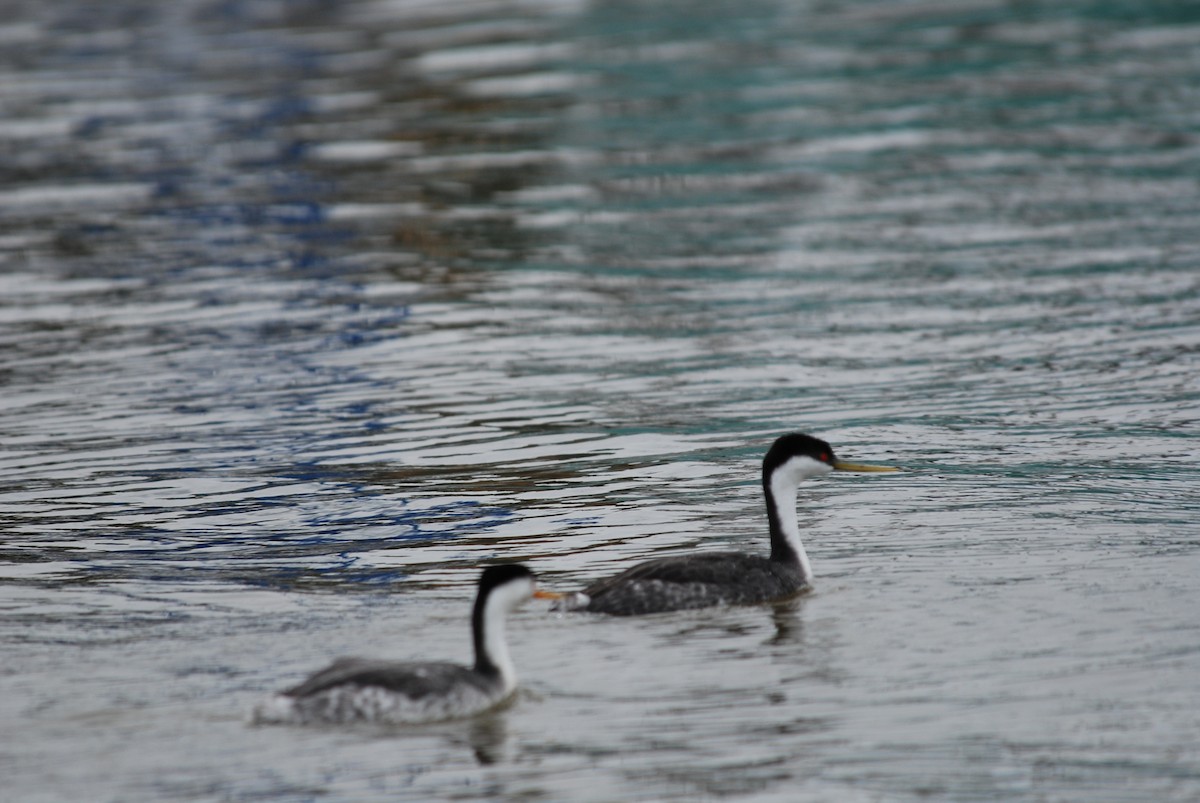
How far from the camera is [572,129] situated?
36.3m

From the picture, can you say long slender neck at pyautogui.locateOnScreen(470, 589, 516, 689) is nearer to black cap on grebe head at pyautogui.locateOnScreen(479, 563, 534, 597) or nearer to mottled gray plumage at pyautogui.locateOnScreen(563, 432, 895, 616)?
black cap on grebe head at pyautogui.locateOnScreen(479, 563, 534, 597)

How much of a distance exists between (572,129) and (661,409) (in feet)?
60.9

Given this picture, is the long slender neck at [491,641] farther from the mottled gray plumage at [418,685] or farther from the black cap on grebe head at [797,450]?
the black cap on grebe head at [797,450]

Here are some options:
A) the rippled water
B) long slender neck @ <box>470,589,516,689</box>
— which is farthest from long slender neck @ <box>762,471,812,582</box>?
long slender neck @ <box>470,589,516,689</box>

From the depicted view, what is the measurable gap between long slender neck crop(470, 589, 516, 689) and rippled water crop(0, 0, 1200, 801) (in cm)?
25

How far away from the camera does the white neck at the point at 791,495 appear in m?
13.0

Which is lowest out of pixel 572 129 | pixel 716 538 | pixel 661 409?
pixel 716 538

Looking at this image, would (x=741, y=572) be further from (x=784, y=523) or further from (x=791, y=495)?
(x=791, y=495)

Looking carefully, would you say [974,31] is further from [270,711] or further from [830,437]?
[270,711]

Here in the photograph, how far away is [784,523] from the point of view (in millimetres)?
13070

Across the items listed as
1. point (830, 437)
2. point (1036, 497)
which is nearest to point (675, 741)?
point (1036, 497)

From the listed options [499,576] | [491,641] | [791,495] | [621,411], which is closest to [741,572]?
[791,495]

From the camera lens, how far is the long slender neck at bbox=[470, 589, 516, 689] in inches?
421

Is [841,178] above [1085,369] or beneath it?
above
